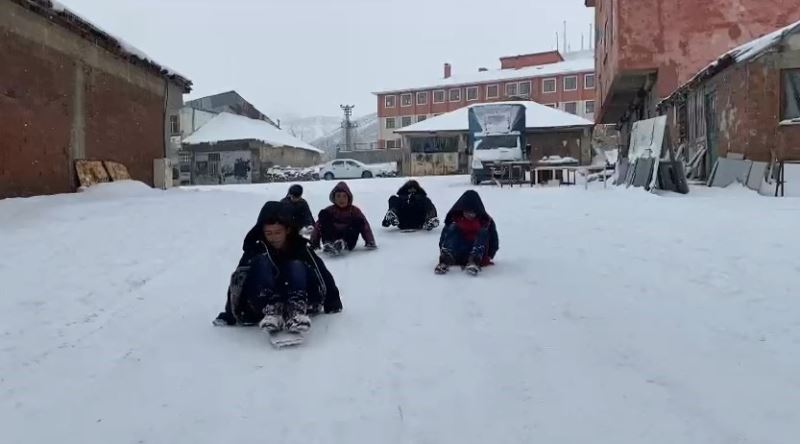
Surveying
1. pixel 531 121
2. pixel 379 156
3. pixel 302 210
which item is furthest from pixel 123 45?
pixel 379 156

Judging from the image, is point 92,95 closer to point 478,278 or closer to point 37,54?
point 37,54

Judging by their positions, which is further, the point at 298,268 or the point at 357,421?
the point at 298,268

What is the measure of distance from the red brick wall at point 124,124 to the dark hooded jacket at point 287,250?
1083 centimetres

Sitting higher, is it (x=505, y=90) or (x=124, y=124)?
(x=505, y=90)

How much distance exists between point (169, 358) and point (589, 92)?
2462 inches

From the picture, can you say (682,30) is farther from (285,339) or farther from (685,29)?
(285,339)

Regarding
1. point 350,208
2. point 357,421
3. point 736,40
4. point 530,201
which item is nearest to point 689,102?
point 736,40

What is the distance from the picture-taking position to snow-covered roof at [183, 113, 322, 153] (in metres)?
45.1

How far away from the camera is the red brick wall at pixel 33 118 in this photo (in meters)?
11.1

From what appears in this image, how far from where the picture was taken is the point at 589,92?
6219cm

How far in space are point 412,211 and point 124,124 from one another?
9.33m

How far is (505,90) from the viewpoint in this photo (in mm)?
65750

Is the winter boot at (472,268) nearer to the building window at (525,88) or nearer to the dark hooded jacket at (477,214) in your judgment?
the dark hooded jacket at (477,214)

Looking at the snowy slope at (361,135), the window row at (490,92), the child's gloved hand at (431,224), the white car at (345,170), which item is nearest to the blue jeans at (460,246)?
the child's gloved hand at (431,224)
